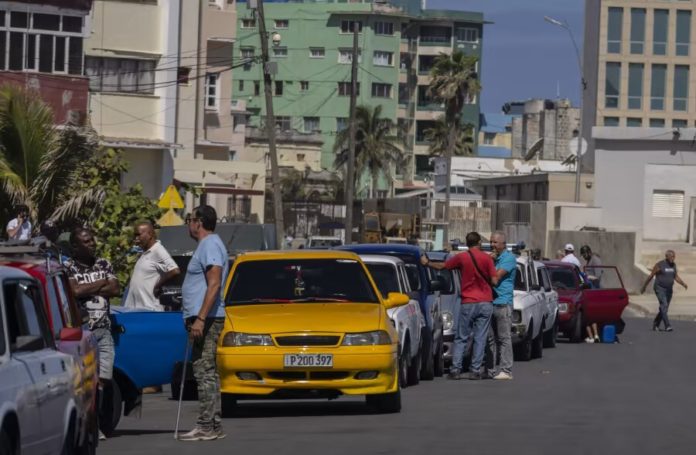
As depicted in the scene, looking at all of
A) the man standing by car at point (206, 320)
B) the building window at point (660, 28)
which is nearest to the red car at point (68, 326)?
the man standing by car at point (206, 320)

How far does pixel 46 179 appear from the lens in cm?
2695

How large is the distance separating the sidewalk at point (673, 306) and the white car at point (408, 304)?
2615cm

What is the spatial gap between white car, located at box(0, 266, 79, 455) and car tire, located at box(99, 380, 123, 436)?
3124 mm

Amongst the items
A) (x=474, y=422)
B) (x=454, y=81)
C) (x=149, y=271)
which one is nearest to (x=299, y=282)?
(x=149, y=271)

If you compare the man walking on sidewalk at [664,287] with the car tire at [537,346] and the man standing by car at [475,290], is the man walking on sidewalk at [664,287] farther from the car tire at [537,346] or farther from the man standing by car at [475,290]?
the man standing by car at [475,290]

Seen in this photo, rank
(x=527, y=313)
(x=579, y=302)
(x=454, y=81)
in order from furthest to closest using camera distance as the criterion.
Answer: (x=454, y=81) < (x=579, y=302) < (x=527, y=313)

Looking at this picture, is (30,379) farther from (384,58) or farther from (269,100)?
(384,58)

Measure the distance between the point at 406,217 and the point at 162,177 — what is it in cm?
1439

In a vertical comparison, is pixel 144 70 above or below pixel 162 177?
above

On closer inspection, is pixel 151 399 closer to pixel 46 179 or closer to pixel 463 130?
pixel 46 179

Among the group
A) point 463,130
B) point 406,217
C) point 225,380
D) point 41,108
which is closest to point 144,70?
point 406,217

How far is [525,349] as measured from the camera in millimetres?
26406

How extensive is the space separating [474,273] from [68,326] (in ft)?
33.8

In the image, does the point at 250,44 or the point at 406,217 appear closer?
the point at 406,217
